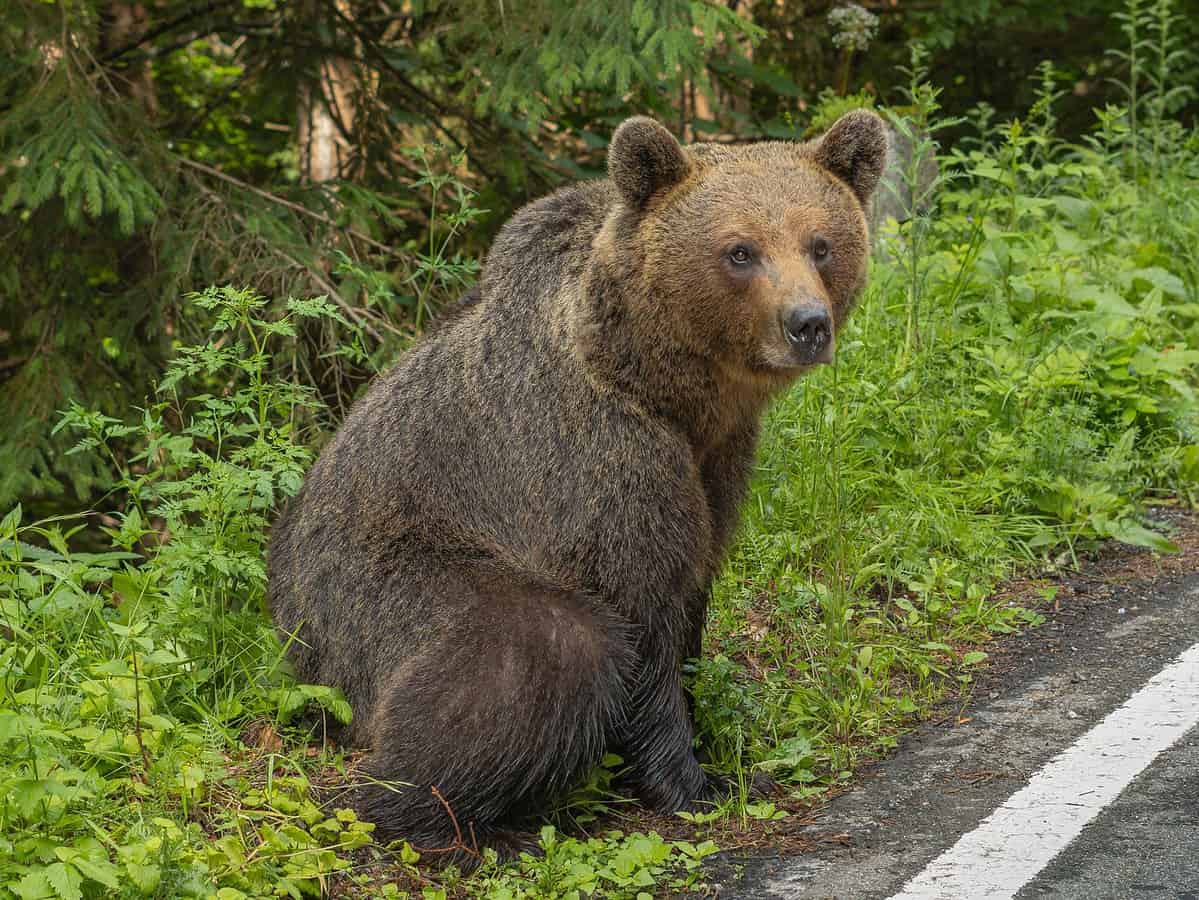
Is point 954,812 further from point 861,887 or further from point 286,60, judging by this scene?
point 286,60

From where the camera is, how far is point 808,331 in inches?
163

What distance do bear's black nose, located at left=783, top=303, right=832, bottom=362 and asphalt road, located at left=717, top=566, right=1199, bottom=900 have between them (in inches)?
52.0

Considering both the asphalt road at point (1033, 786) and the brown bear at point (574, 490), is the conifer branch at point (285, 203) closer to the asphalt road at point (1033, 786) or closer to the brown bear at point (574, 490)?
the brown bear at point (574, 490)

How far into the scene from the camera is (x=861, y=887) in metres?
3.62

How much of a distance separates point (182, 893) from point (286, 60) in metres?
6.26

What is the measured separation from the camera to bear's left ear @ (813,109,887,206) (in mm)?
4539

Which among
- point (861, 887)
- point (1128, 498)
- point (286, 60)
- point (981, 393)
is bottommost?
point (861, 887)

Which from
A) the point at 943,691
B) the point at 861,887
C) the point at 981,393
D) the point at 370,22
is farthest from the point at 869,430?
the point at 370,22

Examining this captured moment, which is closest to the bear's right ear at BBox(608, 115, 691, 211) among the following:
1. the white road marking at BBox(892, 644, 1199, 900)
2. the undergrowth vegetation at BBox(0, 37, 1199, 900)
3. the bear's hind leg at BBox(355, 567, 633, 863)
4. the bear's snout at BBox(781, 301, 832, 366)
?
the bear's snout at BBox(781, 301, 832, 366)

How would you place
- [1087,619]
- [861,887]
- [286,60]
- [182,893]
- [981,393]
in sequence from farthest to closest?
1. [286,60]
2. [981,393]
3. [1087,619]
4. [861,887]
5. [182,893]

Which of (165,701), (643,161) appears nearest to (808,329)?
(643,161)

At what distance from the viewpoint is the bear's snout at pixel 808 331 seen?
4129 millimetres

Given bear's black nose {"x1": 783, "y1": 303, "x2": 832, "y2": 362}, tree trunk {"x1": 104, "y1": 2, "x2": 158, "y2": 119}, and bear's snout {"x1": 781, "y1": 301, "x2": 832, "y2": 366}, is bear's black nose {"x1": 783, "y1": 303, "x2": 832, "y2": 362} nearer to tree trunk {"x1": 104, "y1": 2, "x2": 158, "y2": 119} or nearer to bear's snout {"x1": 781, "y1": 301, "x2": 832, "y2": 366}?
bear's snout {"x1": 781, "y1": 301, "x2": 832, "y2": 366}

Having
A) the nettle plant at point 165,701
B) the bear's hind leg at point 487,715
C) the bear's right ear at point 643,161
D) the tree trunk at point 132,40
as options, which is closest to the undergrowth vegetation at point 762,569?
the nettle plant at point 165,701
